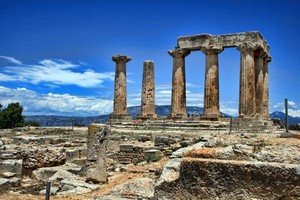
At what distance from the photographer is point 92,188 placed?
1081 centimetres

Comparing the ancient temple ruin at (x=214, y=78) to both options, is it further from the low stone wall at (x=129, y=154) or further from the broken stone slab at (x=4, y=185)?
the broken stone slab at (x=4, y=185)

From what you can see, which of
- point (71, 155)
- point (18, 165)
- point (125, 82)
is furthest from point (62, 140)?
point (125, 82)

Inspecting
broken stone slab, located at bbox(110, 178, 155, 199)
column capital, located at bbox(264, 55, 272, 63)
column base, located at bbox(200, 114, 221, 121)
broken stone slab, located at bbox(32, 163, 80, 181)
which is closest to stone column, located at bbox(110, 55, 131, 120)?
column base, located at bbox(200, 114, 221, 121)

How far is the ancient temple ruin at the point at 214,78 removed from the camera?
106 feet

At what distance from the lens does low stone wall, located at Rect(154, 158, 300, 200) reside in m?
3.98

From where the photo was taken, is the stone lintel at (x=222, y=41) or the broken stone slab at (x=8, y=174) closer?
the broken stone slab at (x=8, y=174)

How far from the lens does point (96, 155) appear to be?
1192 cm

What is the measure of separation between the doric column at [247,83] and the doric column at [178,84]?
18.6 feet

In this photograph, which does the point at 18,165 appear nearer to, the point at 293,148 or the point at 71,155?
the point at 71,155

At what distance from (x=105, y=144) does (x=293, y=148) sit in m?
8.13

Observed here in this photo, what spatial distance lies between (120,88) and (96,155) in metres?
28.1

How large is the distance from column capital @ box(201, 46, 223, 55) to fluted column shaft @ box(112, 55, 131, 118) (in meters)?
9.23

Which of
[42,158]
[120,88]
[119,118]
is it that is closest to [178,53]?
[120,88]

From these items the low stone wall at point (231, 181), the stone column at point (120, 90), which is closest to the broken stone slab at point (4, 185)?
the low stone wall at point (231, 181)
